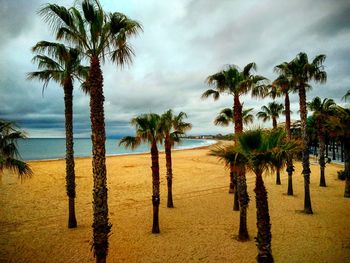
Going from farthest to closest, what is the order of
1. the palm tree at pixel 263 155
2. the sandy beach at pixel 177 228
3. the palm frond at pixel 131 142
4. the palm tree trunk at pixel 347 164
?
the palm tree trunk at pixel 347 164 < the palm frond at pixel 131 142 < the sandy beach at pixel 177 228 < the palm tree at pixel 263 155

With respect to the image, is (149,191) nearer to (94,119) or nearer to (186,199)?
(186,199)

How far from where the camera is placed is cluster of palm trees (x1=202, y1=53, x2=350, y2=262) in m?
7.22

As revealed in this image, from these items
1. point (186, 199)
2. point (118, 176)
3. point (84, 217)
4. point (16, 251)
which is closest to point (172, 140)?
point (186, 199)

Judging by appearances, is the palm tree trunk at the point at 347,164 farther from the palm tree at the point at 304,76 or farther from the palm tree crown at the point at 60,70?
the palm tree crown at the point at 60,70

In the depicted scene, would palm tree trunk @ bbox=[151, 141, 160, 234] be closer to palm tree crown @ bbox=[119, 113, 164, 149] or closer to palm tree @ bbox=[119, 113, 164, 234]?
palm tree @ bbox=[119, 113, 164, 234]

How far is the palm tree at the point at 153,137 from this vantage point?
13.1m

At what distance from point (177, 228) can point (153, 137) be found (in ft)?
17.8

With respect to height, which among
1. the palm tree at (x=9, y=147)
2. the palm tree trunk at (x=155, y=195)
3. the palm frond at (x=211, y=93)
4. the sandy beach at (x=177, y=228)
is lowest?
the sandy beach at (x=177, y=228)

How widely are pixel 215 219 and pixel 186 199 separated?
521cm

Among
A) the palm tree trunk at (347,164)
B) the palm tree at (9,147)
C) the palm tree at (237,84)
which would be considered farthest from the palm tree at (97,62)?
the palm tree trunk at (347,164)

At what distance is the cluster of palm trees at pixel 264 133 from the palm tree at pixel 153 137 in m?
4.22

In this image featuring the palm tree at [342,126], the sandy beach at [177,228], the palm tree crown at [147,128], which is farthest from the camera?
the palm tree at [342,126]

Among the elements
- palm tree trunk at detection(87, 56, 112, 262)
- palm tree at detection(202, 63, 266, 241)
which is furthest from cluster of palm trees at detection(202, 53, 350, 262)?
palm tree trunk at detection(87, 56, 112, 262)

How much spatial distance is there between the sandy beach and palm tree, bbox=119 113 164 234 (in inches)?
61.0
